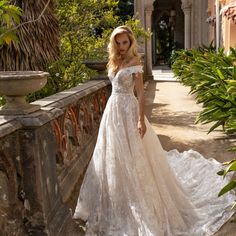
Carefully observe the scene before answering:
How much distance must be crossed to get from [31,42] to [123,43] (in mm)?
3672

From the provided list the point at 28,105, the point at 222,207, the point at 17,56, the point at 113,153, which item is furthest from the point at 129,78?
the point at 17,56

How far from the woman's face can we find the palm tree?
348 centimetres

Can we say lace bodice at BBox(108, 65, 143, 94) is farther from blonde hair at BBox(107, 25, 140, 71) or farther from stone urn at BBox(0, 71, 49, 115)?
stone urn at BBox(0, 71, 49, 115)

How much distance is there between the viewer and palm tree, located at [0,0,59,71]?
6686 millimetres

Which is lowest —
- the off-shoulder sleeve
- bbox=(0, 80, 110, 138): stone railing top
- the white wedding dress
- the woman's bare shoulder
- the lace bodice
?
the white wedding dress

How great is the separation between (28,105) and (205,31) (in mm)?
18697

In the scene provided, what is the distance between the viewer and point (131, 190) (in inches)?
134

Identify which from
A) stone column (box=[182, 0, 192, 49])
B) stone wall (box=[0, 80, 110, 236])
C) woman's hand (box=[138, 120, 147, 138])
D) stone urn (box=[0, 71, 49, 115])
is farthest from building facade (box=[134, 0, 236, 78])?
stone urn (box=[0, 71, 49, 115])

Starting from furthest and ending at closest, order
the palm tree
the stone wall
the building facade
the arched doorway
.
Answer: the arched doorway → the building facade → the palm tree → the stone wall

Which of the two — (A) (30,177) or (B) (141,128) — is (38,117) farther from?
(B) (141,128)

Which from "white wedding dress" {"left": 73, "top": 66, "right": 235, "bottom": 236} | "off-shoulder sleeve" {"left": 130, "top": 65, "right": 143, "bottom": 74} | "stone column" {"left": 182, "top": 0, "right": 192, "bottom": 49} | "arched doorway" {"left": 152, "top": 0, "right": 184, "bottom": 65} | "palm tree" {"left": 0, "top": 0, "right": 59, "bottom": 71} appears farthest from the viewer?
"arched doorway" {"left": 152, "top": 0, "right": 184, "bottom": 65}

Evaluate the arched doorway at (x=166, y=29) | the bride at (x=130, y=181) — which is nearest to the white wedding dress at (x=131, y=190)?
the bride at (x=130, y=181)

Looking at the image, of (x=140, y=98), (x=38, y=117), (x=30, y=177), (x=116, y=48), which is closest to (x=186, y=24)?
(x=116, y=48)

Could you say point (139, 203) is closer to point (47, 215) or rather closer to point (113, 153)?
point (113, 153)
